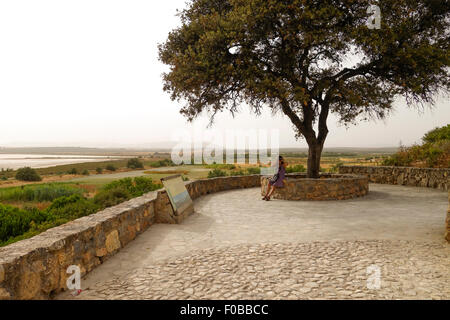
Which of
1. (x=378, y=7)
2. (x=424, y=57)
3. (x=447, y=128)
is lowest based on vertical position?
(x=447, y=128)

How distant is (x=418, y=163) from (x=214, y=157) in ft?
38.4

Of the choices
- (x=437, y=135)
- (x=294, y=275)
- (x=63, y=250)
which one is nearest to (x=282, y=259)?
(x=294, y=275)

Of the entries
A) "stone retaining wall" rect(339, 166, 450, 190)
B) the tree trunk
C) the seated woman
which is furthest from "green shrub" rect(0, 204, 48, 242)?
"stone retaining wall" rect(339, 166, 450, 190)

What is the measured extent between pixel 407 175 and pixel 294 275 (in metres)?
13.9

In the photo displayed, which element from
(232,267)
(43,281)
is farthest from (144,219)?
(43,281)

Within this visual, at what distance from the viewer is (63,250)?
3889mm

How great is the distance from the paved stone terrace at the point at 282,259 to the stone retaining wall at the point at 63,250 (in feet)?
0.66

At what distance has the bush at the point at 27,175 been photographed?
82.9 ft

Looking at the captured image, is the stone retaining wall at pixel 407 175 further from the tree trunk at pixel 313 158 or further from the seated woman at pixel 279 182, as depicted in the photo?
the seated woman at pixel 279 182

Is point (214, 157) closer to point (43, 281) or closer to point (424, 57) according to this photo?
point (424, 57)

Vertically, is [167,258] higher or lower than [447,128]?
lower

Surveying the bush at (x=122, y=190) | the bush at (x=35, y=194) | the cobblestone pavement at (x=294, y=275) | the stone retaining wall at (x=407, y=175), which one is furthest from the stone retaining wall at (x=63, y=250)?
the stone retaining wall at (x=407, y=175)
